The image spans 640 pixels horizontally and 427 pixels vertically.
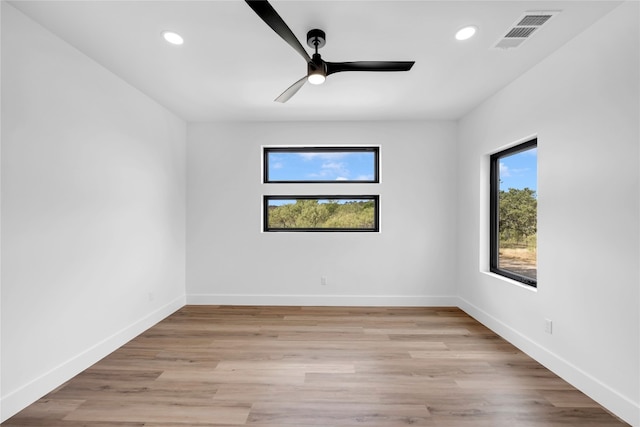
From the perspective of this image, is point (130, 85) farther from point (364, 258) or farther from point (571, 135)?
point (571, 135)

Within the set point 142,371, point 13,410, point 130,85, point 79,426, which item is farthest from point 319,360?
point 130,85

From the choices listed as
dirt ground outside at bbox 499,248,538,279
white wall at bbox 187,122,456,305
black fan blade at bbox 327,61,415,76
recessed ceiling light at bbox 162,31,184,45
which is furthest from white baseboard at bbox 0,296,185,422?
dirt ground outside at bbox 499,248,538,279

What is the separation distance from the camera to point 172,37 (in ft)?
6.93

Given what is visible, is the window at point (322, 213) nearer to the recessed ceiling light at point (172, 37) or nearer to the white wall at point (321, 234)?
the white wall at point (321, 234)

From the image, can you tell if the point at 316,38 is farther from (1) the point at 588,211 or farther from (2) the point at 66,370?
(2) the point at 66,370

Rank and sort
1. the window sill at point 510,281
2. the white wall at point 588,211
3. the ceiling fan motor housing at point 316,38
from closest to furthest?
the white wall at point 588,211
the ceiling fan motor housing at point 316,38
the window sill at point 510,281

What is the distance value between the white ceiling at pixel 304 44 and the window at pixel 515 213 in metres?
0.70

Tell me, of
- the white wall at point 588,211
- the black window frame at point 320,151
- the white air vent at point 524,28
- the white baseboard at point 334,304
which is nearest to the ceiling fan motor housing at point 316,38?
the white air vent at point 524,28

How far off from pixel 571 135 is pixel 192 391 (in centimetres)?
312

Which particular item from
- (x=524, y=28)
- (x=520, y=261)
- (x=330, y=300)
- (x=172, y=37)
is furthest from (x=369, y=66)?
(x=330, y=300)

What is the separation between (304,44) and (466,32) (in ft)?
3.53

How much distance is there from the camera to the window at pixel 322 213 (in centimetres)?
409

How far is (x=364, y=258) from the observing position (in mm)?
3990

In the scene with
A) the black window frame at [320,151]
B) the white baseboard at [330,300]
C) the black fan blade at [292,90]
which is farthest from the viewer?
the black window frame at [320,151]
